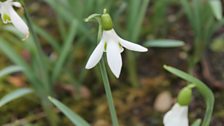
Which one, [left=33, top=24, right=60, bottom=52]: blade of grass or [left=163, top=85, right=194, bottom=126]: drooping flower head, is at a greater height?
[left=33, top=24, right=60, bottom=52]: blade of grass

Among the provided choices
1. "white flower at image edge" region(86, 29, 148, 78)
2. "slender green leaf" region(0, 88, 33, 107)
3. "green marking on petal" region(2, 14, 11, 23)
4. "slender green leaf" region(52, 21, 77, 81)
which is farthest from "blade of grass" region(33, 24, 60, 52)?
"white flower at image edge" region(86, 29, 148, 78)

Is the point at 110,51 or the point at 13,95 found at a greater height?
the point at 110,51

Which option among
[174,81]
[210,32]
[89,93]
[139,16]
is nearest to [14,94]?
[89,93]

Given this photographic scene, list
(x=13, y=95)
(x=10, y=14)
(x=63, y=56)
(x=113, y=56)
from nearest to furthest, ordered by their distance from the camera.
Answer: (x=113, y=56) < (x=10, y=14) < (x=13, y=95) < (x=63, y=56)

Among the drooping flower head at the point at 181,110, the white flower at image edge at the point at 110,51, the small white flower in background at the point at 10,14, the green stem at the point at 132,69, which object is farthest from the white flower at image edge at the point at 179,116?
the green stem at the point at 132,69

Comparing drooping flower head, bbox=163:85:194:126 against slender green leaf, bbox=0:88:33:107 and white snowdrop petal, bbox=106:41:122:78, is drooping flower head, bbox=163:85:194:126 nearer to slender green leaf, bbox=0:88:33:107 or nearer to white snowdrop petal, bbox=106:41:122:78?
white snowdrop petal, bbox=106:41:122:78

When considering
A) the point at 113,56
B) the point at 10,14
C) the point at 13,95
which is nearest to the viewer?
the point at 113,56

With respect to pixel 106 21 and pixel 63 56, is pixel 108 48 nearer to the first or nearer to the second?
pixel 106 21

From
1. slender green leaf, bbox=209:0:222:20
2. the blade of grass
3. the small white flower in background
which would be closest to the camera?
the small white flower in background

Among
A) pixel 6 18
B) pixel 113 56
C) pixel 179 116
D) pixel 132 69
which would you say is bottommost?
pixel 132 69

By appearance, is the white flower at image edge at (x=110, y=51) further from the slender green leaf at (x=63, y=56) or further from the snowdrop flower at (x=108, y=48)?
the slender green leaf at (x=63, y=56)

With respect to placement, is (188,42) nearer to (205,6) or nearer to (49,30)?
(205,6)

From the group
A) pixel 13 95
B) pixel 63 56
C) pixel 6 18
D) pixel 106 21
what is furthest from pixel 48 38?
pixel 106 21
